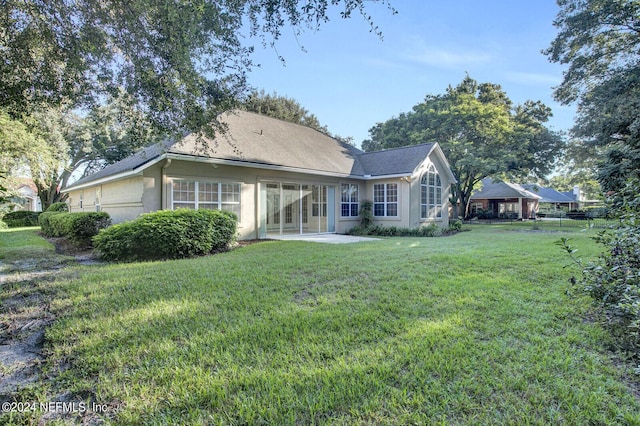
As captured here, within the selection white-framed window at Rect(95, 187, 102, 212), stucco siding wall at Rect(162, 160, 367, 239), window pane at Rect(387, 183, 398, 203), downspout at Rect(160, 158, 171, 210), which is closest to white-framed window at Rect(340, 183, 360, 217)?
stucco siding wall at Rect(162, 160, 367, 239)

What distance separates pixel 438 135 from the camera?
24.6m

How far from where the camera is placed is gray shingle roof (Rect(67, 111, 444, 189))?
11974mm

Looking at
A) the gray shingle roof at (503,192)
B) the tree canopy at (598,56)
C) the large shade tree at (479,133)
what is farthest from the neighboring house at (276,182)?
the gray shingle roof at (503,192)

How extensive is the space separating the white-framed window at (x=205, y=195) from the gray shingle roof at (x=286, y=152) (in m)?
1.19

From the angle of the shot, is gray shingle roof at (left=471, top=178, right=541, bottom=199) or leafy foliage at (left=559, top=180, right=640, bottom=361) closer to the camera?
leafy foliage at (left=559, top=180, right=640, bottom=361)

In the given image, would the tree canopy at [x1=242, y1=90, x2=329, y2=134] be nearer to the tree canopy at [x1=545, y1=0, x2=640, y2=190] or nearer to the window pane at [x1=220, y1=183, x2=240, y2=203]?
the window pane at [x1=220, y1=183, x2=240, y2=203]

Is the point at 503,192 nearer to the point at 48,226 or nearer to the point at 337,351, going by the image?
the point at 337,351

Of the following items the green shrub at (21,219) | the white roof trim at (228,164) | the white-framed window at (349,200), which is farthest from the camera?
the green shrub at (21,219)

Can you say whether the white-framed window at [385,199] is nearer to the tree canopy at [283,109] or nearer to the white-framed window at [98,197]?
the tree canopy at [283,109]

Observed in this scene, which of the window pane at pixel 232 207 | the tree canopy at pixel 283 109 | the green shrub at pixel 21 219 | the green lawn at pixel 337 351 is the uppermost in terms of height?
the tree canopy at pixel 283 109

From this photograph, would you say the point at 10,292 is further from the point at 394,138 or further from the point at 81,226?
the point at 394,138

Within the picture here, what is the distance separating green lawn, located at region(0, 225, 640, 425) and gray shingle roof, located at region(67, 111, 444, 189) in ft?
23.6

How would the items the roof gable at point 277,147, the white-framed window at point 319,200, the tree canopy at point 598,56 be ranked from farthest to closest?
the tree canopy at point 598,56 → the white-framed window at point 319,200 → the roof gable at point 277,147

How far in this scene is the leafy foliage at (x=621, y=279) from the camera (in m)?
3.15
